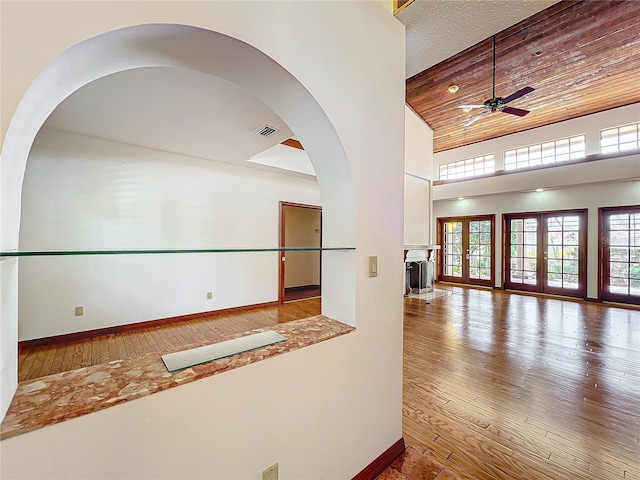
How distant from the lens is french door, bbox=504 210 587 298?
6.23 meters

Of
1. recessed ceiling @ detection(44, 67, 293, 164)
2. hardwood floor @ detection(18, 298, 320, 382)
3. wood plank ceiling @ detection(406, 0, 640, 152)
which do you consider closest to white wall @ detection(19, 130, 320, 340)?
hardwood floor @ detection(18, 298, 320, 382)

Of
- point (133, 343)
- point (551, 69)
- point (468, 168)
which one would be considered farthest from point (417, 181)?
point (133, 343)

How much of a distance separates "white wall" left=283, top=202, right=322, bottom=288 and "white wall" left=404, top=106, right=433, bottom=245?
2310mm

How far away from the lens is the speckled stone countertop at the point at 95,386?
2.31ft

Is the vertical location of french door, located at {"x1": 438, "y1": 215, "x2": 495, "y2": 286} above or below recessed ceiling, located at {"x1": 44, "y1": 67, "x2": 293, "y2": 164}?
below

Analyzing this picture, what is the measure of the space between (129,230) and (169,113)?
1885 mm

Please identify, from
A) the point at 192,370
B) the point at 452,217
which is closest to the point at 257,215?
the point at 192,370

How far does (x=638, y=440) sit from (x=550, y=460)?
744 mm

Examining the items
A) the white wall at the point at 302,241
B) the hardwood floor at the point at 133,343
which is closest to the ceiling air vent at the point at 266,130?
the hardwood floor at the point at 133,343

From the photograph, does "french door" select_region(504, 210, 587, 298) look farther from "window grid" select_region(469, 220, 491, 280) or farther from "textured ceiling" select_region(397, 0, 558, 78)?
"textured ceiling" select_region(397, 0, 558, 78)

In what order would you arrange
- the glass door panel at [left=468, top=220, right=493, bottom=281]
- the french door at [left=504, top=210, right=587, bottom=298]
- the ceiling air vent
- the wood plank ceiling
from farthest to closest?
the glass door panel at [left=468, top=220, right=493, bottom=281] < the french door at [left=504, top=210, right=587, bottom=298] < the wood plank ceiling < the ceiling air vent

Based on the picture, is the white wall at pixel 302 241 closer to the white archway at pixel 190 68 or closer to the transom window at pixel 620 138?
the white archway at pixel 190 68

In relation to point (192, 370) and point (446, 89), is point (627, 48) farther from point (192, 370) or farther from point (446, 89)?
point (192, 370)

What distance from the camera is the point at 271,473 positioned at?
1.13 meters
